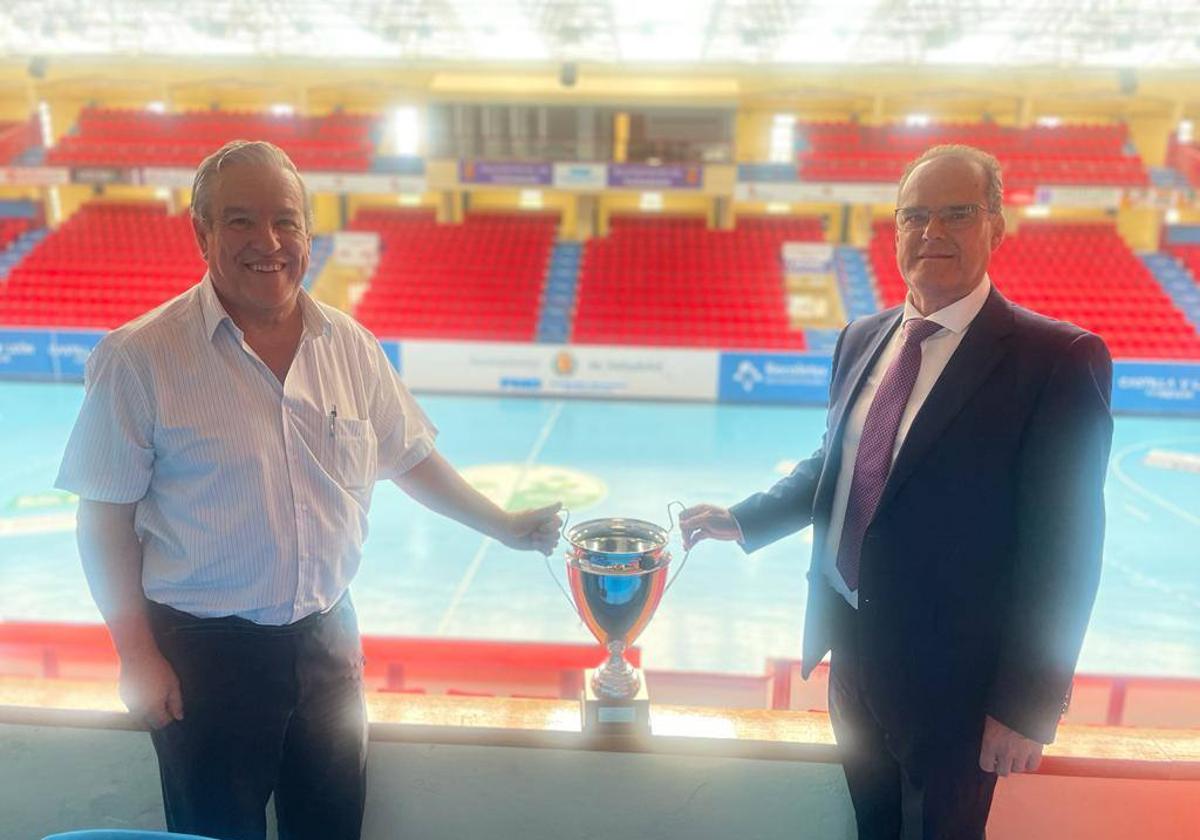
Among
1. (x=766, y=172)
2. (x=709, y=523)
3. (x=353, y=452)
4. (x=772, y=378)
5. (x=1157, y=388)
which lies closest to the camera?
(x=353, y=452)

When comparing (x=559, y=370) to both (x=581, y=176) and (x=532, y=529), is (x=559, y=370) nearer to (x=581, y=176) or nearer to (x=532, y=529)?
(x=581, y=176)

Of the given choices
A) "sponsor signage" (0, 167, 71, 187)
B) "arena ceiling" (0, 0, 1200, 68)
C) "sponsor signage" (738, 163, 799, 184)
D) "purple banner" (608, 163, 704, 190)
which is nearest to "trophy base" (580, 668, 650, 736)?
"arena ceiling" (0, 0, 1200, 68)

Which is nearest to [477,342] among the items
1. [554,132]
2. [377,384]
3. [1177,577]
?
[554,132]

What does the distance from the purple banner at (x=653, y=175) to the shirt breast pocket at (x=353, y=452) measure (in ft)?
46.1

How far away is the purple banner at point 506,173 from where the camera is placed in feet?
50.5

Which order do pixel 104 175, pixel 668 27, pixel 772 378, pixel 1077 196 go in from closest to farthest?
pixel 772 378 → pixel 1077 196 → pixel 668 27 → pixel 104 175

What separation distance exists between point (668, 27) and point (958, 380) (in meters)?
15.7

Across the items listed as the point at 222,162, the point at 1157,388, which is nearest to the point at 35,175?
the point at 222,162

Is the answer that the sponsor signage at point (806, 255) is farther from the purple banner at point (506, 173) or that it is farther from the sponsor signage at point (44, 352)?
the sponsor signage at point (44, 352)

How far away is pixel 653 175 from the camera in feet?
50.2

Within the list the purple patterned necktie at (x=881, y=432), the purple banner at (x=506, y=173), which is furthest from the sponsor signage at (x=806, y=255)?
the purple patterned necktie at (x=881, y=432)

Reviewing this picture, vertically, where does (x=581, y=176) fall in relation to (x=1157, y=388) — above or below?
above

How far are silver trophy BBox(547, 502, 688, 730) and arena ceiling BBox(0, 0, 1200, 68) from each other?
13.1m

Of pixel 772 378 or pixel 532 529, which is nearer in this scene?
pixel 532 529
